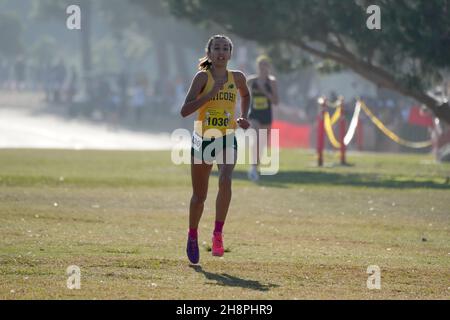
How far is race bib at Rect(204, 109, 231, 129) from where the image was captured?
12484mm

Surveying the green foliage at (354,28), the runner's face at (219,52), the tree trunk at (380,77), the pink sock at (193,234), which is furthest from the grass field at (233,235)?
the green foliage at (354,28)

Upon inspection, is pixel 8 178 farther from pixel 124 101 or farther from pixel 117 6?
pixel 117 6

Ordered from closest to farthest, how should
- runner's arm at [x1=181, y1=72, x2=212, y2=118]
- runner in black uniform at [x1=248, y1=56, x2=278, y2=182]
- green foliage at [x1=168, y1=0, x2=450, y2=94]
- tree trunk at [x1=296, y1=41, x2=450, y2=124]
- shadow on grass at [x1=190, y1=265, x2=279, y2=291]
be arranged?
shadow on grass at [x1=190, y1=265, x2=279, y2=291] → runner's arm at [x1=181, y1=72, x2=212, y2=118] → runner in black uniform at [x1=248, y1=56, x2=278, y2=182] → green foliage at [x1=168, y1=0, x2=450, y2=94] → tree trunk at [x1=296, y1=41, x2=450, y2=124]

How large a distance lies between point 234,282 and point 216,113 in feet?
6.26

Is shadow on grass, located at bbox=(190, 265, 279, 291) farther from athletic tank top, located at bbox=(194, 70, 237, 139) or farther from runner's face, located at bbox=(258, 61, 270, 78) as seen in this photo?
runner's face, located at bbox=(258, 61, 270, 78)

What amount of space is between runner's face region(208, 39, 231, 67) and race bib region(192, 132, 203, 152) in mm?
721

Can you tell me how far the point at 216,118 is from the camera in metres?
12.5

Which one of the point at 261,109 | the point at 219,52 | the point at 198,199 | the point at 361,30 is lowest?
the point at 198,199

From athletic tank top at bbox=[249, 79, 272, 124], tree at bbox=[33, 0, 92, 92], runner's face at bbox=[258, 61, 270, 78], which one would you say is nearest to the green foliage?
runner's face at bbox=[258, 61, 270, 78]

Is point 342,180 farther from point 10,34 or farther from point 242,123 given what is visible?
point 10,34

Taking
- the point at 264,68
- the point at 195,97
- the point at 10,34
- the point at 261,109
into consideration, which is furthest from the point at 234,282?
the point at 10,34

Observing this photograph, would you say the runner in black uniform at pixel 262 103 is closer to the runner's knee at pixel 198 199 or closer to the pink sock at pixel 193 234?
the runner's knee at pixel 198 199

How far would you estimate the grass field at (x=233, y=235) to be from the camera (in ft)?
36.3

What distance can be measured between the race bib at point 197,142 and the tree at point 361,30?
546 inches
